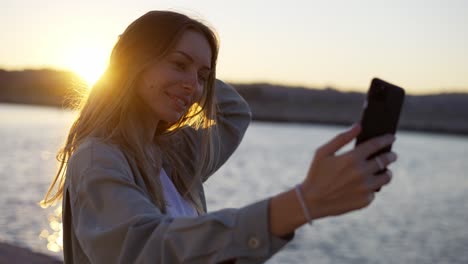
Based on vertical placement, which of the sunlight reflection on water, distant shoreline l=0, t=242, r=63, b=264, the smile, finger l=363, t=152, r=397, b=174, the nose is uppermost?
finger l=363, t=152, r=397, b=174

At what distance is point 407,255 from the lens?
9297mm

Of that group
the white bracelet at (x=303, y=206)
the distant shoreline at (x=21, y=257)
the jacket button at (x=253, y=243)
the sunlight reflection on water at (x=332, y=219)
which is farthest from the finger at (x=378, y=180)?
the distant shoreline at (x=21, y=257)

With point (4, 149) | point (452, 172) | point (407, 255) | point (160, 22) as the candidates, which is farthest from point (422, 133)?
point (160, 22)

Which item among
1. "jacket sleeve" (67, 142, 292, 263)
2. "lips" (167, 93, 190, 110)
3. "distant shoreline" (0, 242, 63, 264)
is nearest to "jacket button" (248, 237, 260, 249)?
"jacket sleeve" (67, 142, 292, 263)

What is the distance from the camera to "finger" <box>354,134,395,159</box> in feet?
3.92

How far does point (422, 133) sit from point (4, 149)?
4163cm

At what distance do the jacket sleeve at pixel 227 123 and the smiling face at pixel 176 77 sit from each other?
22.8 inches

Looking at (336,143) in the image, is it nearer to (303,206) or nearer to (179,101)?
(303,206)

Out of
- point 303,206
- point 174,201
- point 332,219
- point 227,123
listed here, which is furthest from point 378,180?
point 332,219

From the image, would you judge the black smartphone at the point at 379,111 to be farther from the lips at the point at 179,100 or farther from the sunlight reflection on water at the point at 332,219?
the sunlight reflection on water at the point at 332,219

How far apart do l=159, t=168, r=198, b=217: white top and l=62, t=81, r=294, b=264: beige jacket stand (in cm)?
25

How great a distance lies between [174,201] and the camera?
2.11m

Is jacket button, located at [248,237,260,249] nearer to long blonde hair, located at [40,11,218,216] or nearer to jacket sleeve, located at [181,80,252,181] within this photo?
long blonde hair, located at [40,11,218,216]

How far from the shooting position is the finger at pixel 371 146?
1.19 meters
